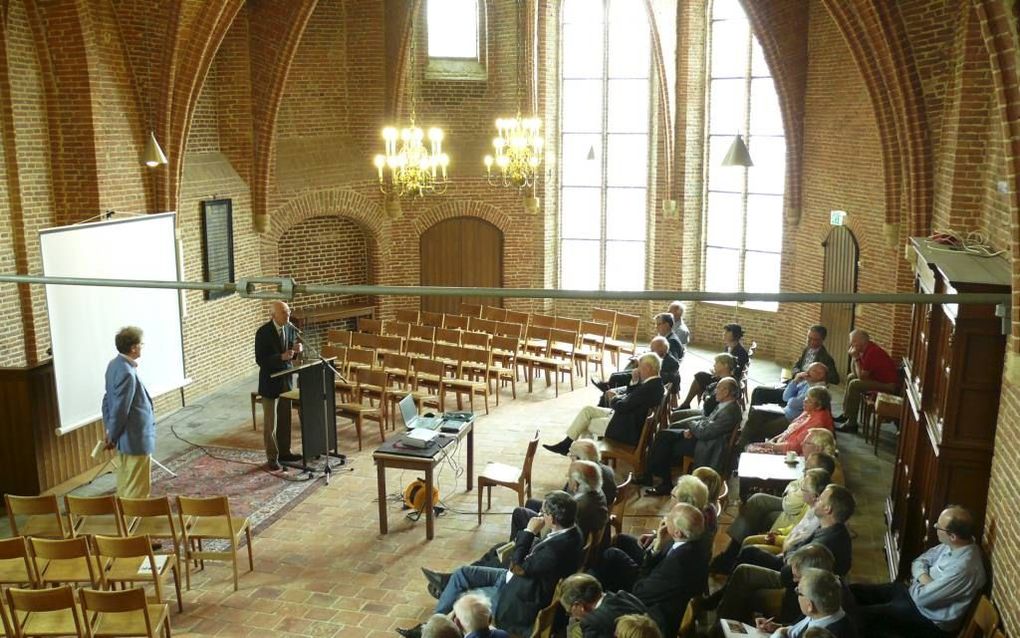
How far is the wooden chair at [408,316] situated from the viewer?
15.5 meters

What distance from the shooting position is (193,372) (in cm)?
1413

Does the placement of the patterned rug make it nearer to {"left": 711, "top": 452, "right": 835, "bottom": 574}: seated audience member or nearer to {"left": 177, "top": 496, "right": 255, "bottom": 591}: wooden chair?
{"left": 177, "top": 496, "right": 255, "bottom": 591}: wooden chair

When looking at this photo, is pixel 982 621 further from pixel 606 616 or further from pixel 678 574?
pixel 606 616

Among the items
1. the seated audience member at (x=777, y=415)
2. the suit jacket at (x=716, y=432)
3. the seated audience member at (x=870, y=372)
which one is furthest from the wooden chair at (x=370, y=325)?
the seated audience member at (x=870, y=372)

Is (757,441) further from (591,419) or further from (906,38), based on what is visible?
(906,38)

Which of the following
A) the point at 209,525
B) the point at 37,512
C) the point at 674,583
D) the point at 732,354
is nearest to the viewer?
the point at 674,583

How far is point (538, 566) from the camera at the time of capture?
21.4 feet

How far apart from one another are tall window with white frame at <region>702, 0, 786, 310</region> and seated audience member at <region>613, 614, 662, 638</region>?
1177cm

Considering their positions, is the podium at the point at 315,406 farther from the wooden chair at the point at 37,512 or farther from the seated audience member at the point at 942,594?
the seated audience member at the point at 942,594

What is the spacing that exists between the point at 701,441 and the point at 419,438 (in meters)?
2.82

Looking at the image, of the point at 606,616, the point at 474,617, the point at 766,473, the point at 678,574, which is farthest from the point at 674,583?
the point at 766,473

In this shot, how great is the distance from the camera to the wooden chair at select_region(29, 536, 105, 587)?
6996 millimetres

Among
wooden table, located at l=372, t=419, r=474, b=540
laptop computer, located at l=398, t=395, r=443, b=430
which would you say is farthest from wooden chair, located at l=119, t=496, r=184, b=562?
laptop computer, located at l=398, t=395, r=443, b=430

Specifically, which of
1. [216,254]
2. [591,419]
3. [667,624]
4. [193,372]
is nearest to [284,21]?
[216,254]
